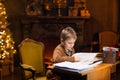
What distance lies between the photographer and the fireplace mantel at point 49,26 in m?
6.12

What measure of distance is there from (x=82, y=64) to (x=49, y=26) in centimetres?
359

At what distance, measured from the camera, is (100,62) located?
9.66ft

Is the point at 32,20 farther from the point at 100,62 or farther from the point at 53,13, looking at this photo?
the point at 100,62

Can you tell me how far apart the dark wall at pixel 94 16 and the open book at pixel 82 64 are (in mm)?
3310

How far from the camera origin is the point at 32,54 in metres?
3.64

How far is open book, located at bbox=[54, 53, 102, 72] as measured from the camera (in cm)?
258

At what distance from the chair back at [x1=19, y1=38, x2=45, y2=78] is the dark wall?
8.17 ft

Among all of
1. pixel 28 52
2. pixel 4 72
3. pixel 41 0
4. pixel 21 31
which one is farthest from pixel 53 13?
pixel 28 52

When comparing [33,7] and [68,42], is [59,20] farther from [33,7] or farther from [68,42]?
[68,42]

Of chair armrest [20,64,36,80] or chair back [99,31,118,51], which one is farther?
chair back [99,31,118,51]

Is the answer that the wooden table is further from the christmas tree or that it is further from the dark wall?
the dark wall

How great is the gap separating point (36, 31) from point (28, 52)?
2.67 metres

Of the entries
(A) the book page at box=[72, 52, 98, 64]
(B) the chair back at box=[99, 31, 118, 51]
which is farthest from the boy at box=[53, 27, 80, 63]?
(B) the chair back at box=[99, 31, 118, 51]

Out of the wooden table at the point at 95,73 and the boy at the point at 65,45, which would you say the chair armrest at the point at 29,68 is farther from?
the wooden table at the point at 95,73
